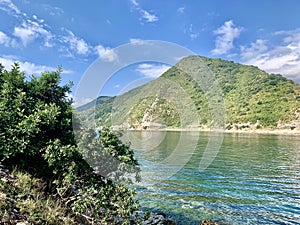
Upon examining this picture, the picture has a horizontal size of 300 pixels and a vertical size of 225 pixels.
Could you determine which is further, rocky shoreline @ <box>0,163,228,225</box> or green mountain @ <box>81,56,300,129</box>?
green mountain @ <box>81,56,300,129</box>

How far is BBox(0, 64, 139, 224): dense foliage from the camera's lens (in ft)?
29.7

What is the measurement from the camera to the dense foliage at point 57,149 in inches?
356

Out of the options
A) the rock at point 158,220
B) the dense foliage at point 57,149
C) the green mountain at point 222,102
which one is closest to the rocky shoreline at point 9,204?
the dense foliage at point 57,149

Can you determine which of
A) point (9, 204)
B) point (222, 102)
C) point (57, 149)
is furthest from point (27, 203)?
point (222, 102)

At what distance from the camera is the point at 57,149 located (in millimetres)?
9281

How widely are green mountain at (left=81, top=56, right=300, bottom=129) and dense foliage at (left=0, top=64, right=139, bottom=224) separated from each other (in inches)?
1944

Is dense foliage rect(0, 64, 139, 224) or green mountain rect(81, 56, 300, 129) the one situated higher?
green mountain rect(81, 56, 300, 129)

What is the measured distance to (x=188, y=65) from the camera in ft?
400

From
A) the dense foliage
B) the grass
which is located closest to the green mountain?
the dense foliage

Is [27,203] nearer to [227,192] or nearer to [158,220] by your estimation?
[158,220]

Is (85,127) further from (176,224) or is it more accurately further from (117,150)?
(176,224)

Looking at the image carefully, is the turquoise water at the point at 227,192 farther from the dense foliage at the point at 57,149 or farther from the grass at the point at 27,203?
the grass at the point at 27,203

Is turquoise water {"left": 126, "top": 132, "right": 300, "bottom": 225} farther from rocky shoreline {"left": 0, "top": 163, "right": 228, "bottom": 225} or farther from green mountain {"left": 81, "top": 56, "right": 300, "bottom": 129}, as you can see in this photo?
green mountain {"left": 81, "top": 56, "right": 300, "bottom": 129}

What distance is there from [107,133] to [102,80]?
5566 mm
